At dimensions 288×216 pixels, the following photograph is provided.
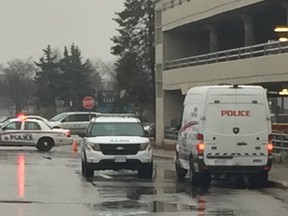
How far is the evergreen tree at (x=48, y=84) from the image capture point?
10806 centimetres

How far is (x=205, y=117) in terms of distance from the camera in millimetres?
20781

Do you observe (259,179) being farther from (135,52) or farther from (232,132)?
(135,52)

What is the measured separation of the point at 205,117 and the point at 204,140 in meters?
0.57

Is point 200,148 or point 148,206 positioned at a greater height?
point 200,148

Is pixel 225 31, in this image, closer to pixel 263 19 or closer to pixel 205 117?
pixel 263 19

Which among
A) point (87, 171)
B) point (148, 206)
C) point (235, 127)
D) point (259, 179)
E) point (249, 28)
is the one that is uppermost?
point (249, 28)

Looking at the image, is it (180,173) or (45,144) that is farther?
(45,144)

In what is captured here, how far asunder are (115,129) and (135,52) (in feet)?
173

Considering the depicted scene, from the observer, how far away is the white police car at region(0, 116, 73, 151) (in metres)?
41.8

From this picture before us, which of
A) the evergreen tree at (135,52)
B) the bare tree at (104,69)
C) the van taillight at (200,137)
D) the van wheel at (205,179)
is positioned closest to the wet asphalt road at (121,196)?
the van wheel at (205,179)

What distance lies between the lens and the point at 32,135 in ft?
137

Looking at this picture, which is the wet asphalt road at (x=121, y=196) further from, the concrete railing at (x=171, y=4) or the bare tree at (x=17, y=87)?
the bare tree at (x=17, y=87)

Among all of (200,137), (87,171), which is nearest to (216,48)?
(87,171)

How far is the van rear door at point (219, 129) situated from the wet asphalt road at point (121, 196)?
800 millimetres
